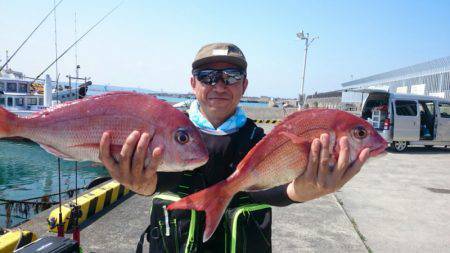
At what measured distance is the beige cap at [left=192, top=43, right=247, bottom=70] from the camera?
7.11 feet

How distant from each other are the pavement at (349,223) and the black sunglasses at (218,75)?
2.87m

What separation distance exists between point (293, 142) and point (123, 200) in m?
4.88

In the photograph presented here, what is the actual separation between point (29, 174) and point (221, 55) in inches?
604

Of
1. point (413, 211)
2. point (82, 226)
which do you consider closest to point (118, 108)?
point (82, 226)

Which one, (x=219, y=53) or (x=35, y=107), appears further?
(x=35, y=107)

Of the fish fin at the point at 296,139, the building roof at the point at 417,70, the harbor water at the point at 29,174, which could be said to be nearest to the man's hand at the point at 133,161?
the fish fin at the point at 296,139

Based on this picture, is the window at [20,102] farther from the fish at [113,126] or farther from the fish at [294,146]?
the fish at [294,146]

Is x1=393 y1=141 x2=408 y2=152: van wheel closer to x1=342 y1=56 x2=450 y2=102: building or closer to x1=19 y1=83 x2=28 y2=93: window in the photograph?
x1=342 y1=56 x2=450 y2=102: building

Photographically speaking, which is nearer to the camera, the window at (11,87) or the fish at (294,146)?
the fish at (294,146)

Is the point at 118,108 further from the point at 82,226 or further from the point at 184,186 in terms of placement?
the point at 82,226

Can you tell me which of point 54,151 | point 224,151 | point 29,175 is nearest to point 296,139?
point 224,151

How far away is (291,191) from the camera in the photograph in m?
2.19

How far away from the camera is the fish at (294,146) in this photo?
193cm

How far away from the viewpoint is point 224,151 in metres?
2.24
